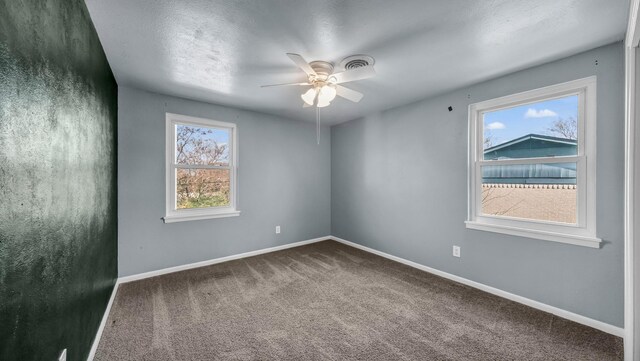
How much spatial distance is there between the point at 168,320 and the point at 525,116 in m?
3.99

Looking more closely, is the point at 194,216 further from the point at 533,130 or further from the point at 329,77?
the point at 533,130

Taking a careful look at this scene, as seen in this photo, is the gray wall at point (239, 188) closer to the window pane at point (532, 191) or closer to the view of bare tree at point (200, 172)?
the view of bare tree at point (200, 172)

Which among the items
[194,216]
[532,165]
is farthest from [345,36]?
[194,216]

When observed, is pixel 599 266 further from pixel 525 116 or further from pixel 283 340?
pixel 283 340

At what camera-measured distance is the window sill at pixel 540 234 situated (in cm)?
215

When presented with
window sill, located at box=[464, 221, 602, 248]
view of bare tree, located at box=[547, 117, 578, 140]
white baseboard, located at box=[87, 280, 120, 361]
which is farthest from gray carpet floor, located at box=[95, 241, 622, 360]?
view of bare tree, located at box=[547, 117, 578, 140]

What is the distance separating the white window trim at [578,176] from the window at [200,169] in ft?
10.8

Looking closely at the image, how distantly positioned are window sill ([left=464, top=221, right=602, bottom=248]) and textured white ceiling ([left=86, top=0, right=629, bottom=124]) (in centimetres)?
160

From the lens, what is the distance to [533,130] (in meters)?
2.58

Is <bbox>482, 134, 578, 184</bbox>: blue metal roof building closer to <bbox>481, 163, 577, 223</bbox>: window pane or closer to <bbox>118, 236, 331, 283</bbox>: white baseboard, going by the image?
<bbox>481, 163, 577, 223</bbox>: window pane

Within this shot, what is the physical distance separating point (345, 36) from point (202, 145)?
2600 millimetres

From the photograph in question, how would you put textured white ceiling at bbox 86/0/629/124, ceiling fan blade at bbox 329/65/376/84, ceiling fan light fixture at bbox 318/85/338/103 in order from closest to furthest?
textured white ceiling at bbox 86/0/629/124 → ceiling fan blade at bbox 329/65/376/84 → ceiling fan light fixture at bbox 318/85/338/103

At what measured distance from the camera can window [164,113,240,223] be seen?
3361mm

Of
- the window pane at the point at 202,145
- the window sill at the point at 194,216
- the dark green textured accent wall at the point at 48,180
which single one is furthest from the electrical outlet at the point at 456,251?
the dark green textured accent wall at the point at 48,180
